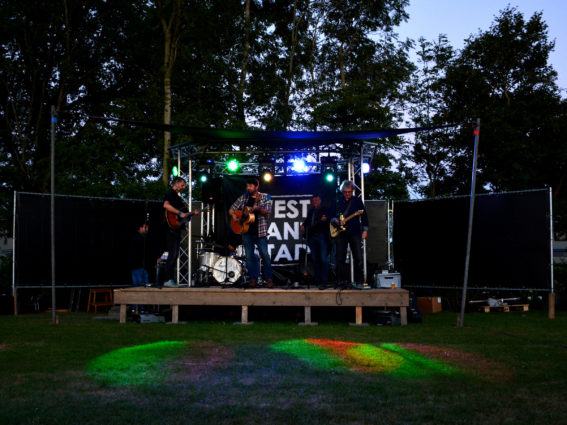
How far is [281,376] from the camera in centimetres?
473

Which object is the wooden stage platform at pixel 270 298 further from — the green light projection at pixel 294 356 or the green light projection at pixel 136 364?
the green light projection at pixel 136 364

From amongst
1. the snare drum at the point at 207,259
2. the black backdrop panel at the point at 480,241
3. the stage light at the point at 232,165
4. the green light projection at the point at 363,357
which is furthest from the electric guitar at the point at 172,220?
the black backdrop panel at the point at 480,241

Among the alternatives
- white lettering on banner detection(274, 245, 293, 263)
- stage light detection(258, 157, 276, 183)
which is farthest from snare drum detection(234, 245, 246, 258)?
stage light detection(258, 157, 276, 183)

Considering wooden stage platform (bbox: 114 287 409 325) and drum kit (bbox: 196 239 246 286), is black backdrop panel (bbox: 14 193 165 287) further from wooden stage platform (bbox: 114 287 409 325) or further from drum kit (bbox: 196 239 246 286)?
wooden stage platform (bbox: 114 287 409 325)

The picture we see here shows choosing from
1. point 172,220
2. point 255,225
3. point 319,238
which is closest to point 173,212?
point 172,220

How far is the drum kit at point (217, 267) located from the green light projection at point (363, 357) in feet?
15.0

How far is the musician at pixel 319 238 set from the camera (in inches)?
418

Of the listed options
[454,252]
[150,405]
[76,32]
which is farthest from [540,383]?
[76,32]

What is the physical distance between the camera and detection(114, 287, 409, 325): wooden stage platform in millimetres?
8820

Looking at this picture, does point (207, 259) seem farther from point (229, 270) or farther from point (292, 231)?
point (292, 231)

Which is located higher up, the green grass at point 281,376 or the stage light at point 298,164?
the stage light at point 298,164

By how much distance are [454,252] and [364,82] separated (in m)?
14.1

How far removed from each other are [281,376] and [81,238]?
871cm

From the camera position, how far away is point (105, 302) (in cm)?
1296
